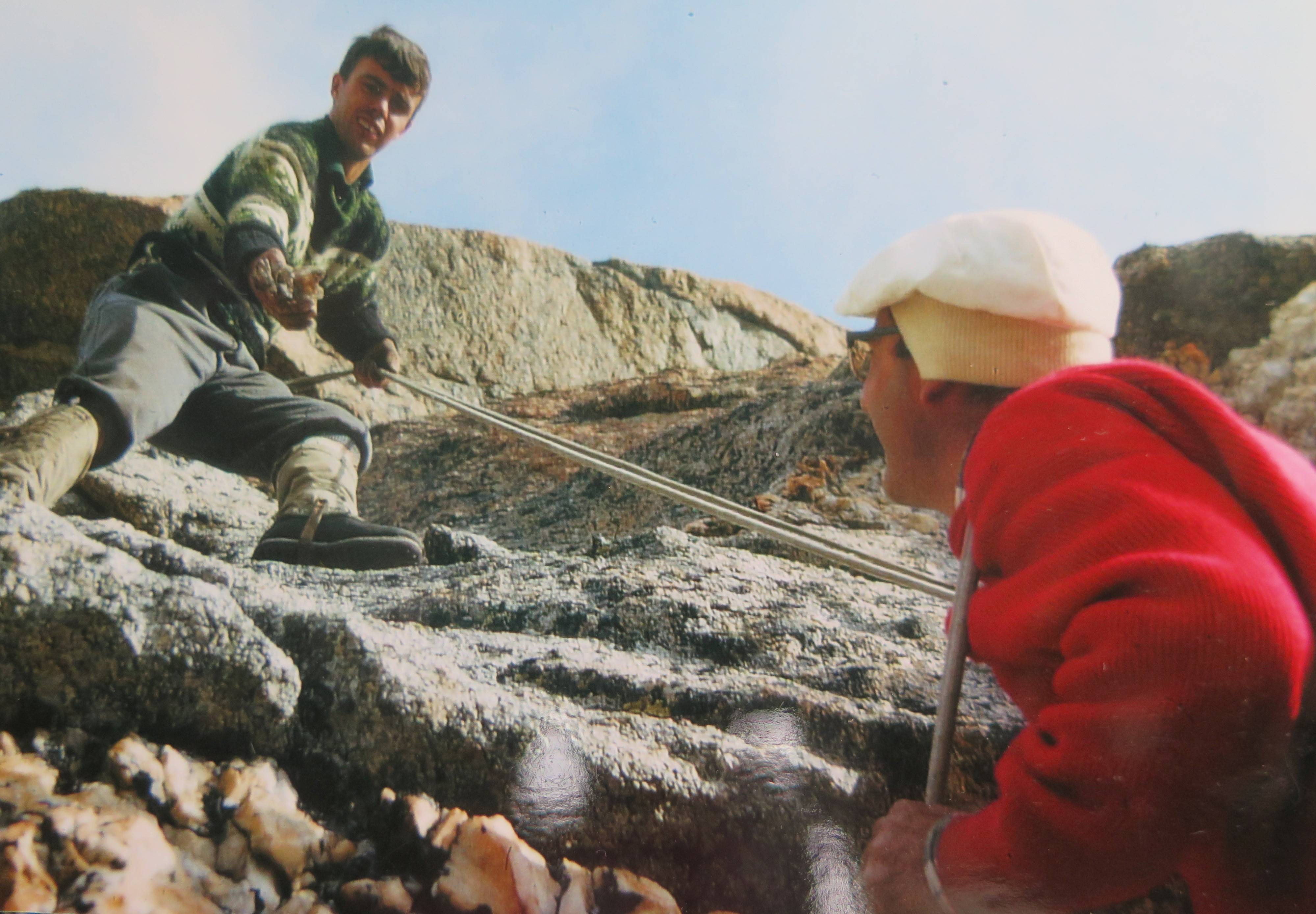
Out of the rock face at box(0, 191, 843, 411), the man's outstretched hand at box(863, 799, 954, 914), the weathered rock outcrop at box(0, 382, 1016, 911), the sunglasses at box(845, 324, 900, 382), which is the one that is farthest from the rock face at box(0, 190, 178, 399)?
the man's outstretched hand at box(863, 799, 954, 914)

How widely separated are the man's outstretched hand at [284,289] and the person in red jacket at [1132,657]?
0.85 meters

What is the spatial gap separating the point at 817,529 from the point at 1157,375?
73cm

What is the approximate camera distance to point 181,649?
0.68m

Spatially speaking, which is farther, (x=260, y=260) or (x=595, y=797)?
(x=260, y=260)

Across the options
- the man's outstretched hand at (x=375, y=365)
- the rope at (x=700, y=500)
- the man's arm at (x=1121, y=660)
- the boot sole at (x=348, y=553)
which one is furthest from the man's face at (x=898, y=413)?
the man's outstretched hand at (x=375, y=365)

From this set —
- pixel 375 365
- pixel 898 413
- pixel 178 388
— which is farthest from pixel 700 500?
pixel 178 388

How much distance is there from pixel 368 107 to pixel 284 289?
10.8 inches

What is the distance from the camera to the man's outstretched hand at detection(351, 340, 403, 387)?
125 centimetres

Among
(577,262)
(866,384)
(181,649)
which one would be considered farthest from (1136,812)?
(577,262)

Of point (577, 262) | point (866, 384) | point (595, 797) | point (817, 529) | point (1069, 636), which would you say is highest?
point (577, 262)

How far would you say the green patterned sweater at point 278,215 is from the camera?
3.51 feet

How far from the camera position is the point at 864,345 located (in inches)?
Result: 39.3

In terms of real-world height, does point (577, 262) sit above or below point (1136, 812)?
above

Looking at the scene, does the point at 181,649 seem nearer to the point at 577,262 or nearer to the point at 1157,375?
the point at 1157,375
